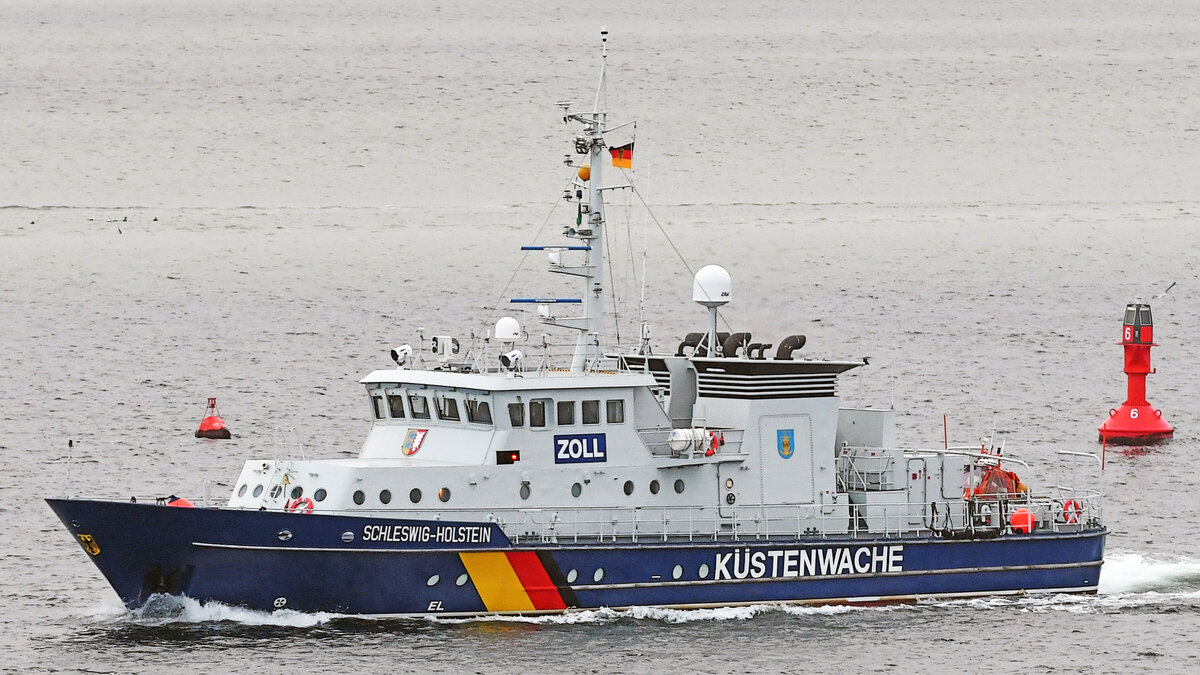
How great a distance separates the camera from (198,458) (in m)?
42.6

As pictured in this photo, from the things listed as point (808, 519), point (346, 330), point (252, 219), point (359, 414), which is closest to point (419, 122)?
point (252, 219)

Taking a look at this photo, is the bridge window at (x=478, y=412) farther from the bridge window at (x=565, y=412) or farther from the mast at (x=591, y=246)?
the mast at (x=591, y=246)

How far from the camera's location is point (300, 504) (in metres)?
29.4

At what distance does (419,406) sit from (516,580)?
10.4 ft

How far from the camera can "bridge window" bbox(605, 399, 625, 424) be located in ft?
100

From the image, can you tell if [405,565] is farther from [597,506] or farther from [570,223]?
[570,223]

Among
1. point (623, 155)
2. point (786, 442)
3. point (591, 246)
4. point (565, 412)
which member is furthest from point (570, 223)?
point (565, 412)

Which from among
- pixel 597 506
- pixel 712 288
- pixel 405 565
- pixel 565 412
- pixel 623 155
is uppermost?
pixel 623 155

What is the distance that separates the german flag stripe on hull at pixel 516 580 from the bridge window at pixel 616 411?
2.38 metres

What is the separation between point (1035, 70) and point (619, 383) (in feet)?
222

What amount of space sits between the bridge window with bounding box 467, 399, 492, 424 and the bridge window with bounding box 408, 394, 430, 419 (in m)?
0.82

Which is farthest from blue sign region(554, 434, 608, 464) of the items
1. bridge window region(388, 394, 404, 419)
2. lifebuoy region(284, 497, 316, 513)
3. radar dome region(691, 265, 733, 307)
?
lifebuoy region(284, 497, 316, 513)

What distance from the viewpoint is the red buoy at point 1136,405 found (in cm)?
4706

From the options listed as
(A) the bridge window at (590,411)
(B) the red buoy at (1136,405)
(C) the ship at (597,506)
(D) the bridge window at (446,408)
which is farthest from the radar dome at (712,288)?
(B) the red buoy at (1136,405)
